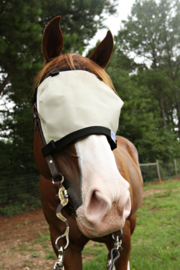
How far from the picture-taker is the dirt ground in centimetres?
354

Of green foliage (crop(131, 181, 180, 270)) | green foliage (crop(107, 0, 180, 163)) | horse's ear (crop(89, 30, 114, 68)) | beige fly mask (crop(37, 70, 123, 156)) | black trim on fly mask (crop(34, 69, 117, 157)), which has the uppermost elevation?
green foliage (crop(107, 0, 180, 163))

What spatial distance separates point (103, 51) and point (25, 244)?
4.29 m

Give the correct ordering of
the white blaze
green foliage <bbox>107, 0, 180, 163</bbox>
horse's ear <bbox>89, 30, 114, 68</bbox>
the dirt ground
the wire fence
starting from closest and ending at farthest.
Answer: the white blaze, horse's ear <bbox>89, 30, 114, 68</bbox>, the dirt ground, the wire fence, green foliage <bbox>107, 0, 180, 163</bbox>

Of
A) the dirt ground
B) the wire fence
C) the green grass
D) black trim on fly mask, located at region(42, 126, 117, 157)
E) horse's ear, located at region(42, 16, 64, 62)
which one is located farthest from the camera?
the wire fence

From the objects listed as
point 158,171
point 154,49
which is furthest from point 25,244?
point 154,49

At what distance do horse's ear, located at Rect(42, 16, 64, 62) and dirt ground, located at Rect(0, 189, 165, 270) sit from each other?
10.3 ft

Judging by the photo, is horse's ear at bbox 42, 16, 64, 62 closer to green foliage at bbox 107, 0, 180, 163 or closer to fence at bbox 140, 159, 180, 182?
fence at bbox 140, 159, 180, 182

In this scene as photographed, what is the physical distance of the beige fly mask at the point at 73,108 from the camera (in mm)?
1191

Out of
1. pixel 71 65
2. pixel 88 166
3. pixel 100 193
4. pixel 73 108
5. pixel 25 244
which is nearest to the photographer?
pixel 100 193

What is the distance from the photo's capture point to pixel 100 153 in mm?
1092

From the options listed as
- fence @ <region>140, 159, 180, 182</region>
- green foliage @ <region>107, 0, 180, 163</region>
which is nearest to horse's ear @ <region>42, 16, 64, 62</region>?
fence @ <region>140, 159, 180, 182</region>

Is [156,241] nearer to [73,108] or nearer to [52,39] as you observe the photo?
[73,108]

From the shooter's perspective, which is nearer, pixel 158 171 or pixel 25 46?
pixel 25 46

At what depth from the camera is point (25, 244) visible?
→ 449 centimetres
